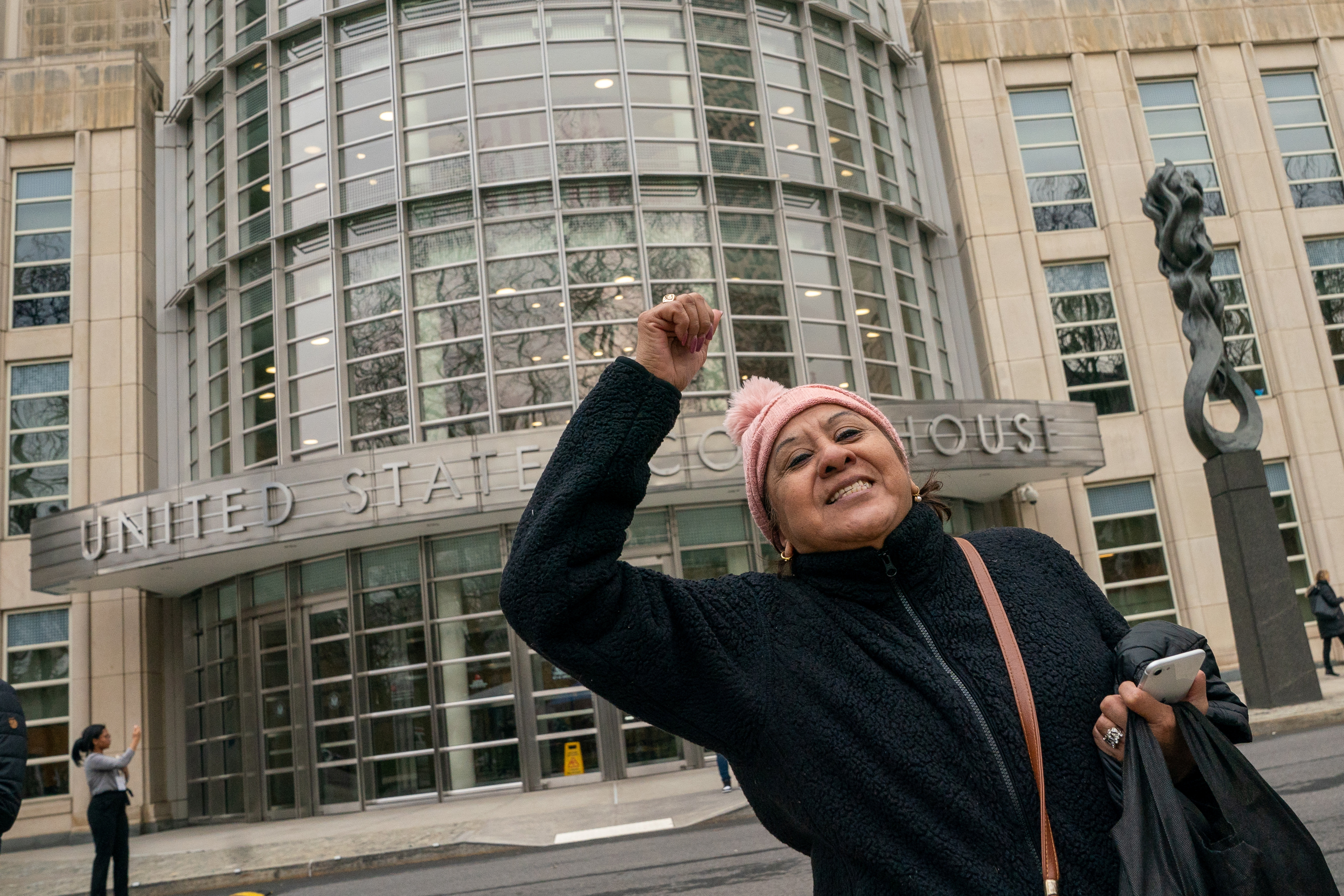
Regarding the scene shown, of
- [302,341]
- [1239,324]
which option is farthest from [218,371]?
[1239,324]

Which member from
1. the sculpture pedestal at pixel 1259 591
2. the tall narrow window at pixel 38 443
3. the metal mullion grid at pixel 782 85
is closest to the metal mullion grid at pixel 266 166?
the tall narrow window at pixel 38 443

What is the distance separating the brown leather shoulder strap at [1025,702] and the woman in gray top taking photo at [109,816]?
909 cm

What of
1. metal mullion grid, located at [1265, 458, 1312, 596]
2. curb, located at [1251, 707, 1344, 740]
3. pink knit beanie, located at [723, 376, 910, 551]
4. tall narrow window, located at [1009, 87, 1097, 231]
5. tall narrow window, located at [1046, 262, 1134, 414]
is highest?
tall narrow window, located at [1009, 87, 1097, 231]

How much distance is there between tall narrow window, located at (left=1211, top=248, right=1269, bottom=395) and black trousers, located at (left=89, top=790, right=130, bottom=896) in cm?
2092

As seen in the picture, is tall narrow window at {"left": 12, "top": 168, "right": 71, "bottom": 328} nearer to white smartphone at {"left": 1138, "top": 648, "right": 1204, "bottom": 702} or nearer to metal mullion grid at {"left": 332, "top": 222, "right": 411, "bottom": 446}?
metal mullion grid at {"left": 332, "top": 222, "right": 411, "bottom": 446}

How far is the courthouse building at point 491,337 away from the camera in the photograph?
56.3 ft

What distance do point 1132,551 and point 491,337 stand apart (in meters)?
12.8

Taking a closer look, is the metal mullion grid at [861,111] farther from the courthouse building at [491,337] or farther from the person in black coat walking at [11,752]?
the person in black coat walking at [11,752]

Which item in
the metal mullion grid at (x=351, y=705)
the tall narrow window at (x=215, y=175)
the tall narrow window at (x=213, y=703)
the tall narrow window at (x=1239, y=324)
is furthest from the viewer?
the tall narrow window at (x=1239, y=324)

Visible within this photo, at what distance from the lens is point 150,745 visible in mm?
19562

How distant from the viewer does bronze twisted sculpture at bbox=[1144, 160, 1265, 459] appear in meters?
13.7

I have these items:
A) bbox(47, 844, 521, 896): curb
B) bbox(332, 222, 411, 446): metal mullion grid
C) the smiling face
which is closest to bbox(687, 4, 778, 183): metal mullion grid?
bbox(332, 222, 411, 446): metal mullion grid

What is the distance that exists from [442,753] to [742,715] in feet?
52.4

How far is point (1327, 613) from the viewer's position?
1733cm
